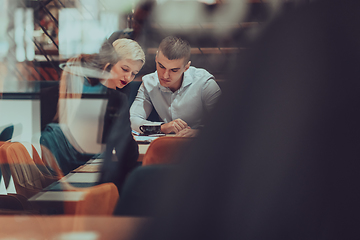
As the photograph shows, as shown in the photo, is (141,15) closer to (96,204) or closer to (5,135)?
(5,135)

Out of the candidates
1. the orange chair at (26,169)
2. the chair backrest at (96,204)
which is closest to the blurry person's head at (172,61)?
the orange chair at (26,169)

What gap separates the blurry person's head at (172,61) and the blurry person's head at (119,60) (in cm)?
10

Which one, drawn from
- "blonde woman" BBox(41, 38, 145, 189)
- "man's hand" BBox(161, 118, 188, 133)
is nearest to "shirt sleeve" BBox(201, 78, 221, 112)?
"man's hand" BBox(161, 118, 188, 133)

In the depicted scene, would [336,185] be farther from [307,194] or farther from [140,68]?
[140,68]

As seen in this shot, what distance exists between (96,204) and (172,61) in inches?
40.3

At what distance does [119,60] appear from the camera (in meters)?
1.25

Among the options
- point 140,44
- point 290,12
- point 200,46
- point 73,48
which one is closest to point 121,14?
point 140,44

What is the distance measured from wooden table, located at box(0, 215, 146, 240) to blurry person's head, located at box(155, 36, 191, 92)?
895 millimetres

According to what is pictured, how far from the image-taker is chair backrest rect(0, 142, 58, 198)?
0.77 meters

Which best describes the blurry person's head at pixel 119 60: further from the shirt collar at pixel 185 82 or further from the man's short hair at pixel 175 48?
the shirt collar at pixel 185 82

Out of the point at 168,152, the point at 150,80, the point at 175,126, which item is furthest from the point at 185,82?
the point at 168,152

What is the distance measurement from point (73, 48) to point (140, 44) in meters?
0.69

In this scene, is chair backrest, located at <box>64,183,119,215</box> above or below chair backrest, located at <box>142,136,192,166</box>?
below

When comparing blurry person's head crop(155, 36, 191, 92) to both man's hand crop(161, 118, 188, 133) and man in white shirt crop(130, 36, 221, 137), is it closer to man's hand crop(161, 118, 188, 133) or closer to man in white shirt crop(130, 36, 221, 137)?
man in white shirt crop(130, 36, 221, 137)
